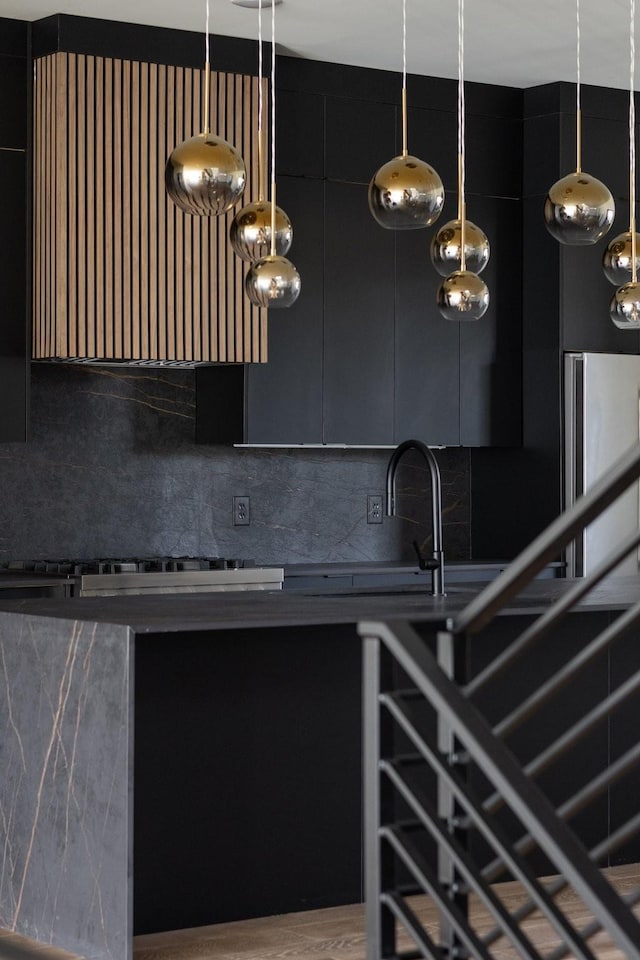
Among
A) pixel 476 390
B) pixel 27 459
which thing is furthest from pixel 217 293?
pixel 476 390

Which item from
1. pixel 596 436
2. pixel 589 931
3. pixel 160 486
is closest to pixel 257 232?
pixel 160 486

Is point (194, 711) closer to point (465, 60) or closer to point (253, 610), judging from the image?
point (253, 610)

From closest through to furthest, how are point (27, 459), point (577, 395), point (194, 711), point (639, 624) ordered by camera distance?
point (639, 624), point (194, 711), point (27, 459), point (577, 395)

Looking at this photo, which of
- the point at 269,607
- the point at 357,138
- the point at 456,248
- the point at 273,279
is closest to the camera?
the point at 269,607

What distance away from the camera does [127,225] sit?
5.82m

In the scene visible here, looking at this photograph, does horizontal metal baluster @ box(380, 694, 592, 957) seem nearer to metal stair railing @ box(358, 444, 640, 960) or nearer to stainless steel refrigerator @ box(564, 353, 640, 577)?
metal stair railing @ box(358, 444, 640, 960)

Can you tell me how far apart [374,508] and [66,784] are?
3.55 meters

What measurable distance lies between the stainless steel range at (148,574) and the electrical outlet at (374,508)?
1.00 metres

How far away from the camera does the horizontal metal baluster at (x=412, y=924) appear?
200 centimetres

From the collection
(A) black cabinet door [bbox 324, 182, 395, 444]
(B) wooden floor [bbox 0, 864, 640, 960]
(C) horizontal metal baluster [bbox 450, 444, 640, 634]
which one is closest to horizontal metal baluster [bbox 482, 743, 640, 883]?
(C) horizontal metal baluster [bbox 450, 444, 640, 634]

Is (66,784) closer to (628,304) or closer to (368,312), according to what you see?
(628,304)

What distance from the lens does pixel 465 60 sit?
638 cm

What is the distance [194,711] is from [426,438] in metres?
3.16

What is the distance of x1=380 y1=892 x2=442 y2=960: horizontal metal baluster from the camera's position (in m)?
2.00
